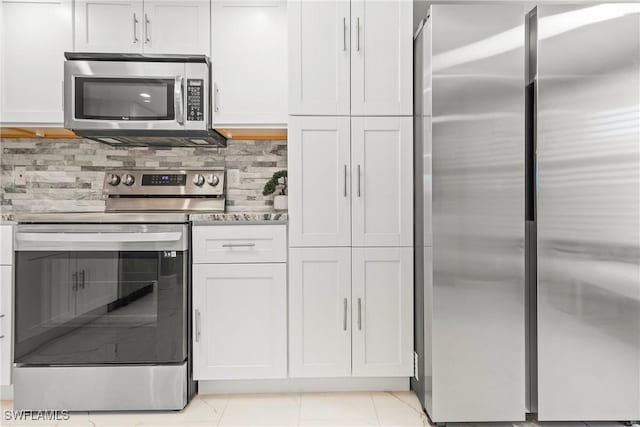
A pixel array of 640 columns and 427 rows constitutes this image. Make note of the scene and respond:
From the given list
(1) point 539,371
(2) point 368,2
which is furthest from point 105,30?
(1) point 539,371

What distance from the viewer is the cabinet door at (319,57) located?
2.13 meters

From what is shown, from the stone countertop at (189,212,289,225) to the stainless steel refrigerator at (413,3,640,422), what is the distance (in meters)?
0.77

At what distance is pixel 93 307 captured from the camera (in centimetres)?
202

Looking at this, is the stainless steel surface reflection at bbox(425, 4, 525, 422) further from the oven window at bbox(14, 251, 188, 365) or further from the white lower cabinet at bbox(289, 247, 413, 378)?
the oven window at bbox(14, 251, 188, 365)

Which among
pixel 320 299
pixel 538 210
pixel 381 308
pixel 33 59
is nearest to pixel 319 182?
pixel 320 299

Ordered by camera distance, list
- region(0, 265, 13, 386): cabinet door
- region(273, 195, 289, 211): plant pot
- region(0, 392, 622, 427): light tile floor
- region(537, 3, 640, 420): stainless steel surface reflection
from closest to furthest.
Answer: region(537, 3, 640, 420): stainless steel surface reflection → region(0, 392, 622, 427): light tile floor → region(0, 265, 13, 386): cabinet door → region(273, 195, 289, 211): plant pot

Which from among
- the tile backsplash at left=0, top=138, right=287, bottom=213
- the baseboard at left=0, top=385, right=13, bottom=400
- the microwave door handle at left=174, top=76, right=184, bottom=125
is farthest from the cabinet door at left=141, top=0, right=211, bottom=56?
the baseboard at left=0, top=385, right=13, bottom=400

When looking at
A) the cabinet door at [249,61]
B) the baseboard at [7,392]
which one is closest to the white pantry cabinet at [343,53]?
the cabinet door at [249,61]

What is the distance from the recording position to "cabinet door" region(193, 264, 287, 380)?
6.93ft

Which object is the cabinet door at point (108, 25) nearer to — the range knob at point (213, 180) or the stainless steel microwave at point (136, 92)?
the stainless steel microwave at point (136, 92)

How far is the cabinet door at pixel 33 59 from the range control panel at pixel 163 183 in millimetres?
467

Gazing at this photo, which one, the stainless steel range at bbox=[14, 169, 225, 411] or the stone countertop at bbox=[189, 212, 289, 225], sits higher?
the stone countertop at bbox=[189, 212, 289, 225]

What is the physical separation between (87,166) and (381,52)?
1937mm

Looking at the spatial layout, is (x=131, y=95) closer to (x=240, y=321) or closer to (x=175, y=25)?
(x=175, y=25)
